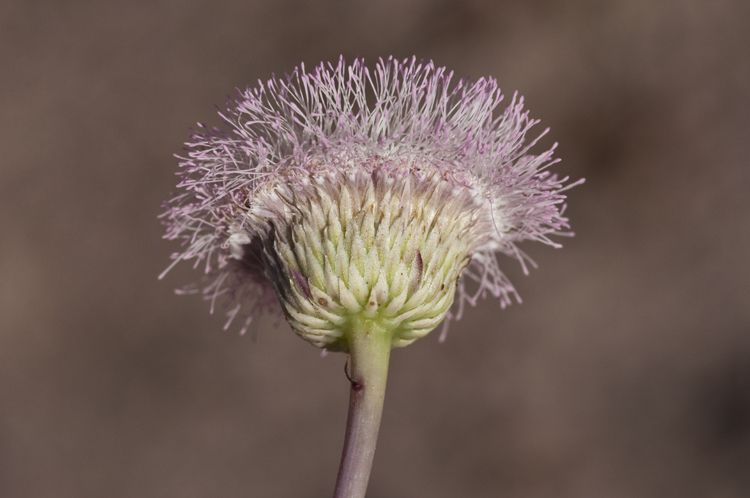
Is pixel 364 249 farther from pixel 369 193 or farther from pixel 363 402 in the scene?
pixel 363 402

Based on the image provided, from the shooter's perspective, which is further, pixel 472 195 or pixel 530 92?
pixel 530 92

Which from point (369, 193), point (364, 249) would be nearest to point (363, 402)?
point (364, 249)

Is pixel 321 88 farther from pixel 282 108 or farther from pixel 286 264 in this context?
pixel 286 264

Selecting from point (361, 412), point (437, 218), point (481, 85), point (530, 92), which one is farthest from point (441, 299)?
point (530, 92)

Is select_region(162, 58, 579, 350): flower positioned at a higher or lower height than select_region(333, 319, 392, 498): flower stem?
higher
